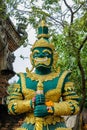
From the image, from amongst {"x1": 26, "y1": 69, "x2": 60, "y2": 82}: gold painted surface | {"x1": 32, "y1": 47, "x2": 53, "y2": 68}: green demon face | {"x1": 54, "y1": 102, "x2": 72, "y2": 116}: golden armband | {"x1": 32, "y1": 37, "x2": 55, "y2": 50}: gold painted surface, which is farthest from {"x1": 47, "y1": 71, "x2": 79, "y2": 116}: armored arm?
{"x1": 32, "y1": 37, "x2": 55, "y2": 50}: gold painted surface

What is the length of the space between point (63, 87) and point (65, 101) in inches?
9.3

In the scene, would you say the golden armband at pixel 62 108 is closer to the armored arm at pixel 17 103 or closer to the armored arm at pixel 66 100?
the armored arm at pixel 66 100

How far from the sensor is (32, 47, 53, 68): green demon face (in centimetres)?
657

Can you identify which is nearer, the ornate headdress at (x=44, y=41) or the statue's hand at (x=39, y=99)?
the statue's hand at (x=39, y=99)

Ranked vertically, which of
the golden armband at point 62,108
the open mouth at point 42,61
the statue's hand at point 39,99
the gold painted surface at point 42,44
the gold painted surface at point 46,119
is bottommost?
the gold painted surface at point 46,119

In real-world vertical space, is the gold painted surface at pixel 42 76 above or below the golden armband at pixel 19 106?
above

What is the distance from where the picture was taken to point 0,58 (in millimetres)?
12250

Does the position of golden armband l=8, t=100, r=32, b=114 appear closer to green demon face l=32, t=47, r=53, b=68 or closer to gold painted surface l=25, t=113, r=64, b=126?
gold painted surface l=25, t=113, r=64, b=126

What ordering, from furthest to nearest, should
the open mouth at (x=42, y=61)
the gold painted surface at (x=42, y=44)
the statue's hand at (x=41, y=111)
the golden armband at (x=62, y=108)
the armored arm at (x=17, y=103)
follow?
1. the gold painted surface at (x=42, y=44)
2. the open mouth at (x=42, y=61)
3. the armored arm at (x=17, y=103)
4. the golden armband at (x=62, y=108)
5. the statue's hand at (x=41, y=111)

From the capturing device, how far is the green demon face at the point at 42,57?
6.57m

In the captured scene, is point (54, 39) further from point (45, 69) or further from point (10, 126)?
point (45, 69)

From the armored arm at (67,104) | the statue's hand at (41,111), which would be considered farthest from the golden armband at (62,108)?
the statue's hand at (41,111)

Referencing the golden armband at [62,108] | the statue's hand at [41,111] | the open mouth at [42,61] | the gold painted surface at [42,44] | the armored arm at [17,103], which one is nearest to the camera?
the statue's hand at [41,111]

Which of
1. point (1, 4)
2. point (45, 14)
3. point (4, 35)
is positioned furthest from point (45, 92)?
point (4, 35)
